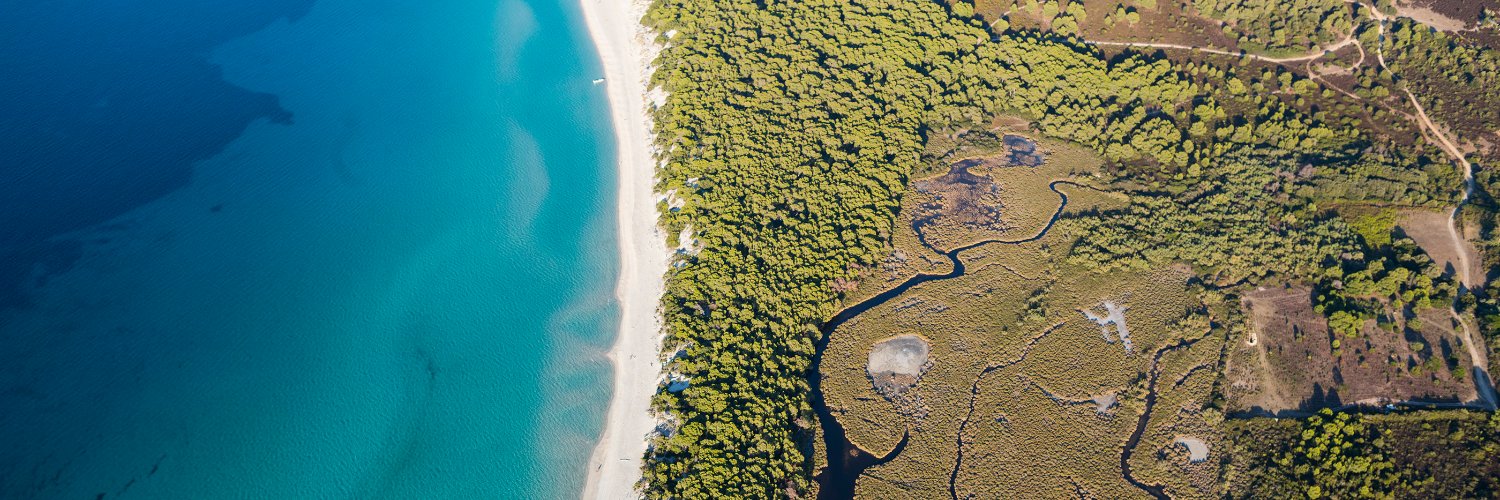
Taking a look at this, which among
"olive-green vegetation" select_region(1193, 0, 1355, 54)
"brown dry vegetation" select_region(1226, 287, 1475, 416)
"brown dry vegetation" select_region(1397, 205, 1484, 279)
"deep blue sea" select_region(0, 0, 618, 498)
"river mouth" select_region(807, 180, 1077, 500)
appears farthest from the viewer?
"olive-green vegetation" select_region(1193, 0, 1355, 54)

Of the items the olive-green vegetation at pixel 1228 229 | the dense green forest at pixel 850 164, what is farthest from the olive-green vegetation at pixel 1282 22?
the olive-green vegetation at pixel 1228 229

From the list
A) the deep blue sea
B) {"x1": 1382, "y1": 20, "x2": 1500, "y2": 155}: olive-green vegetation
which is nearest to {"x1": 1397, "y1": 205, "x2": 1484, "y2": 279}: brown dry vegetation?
{"x1": 1382, "y1": 20, "x2": 1500, "y2": 155}: olive-green vegetation

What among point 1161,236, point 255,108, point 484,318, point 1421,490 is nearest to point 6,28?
point 255,108

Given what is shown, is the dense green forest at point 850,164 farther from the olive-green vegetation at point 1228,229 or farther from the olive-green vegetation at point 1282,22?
the olive-green vegetation at point 1282,22

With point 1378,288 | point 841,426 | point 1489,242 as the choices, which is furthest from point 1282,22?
point 841,426

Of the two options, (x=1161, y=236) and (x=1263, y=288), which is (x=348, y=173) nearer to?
(x=1161, y=236)

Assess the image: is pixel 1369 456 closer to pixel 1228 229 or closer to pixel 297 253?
pixel 1228 229

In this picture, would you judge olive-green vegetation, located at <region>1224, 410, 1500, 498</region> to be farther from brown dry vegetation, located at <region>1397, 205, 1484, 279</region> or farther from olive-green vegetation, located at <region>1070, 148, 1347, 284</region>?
brown dry vegetation, located at <region>1397, 205, 1484, 279</region>
